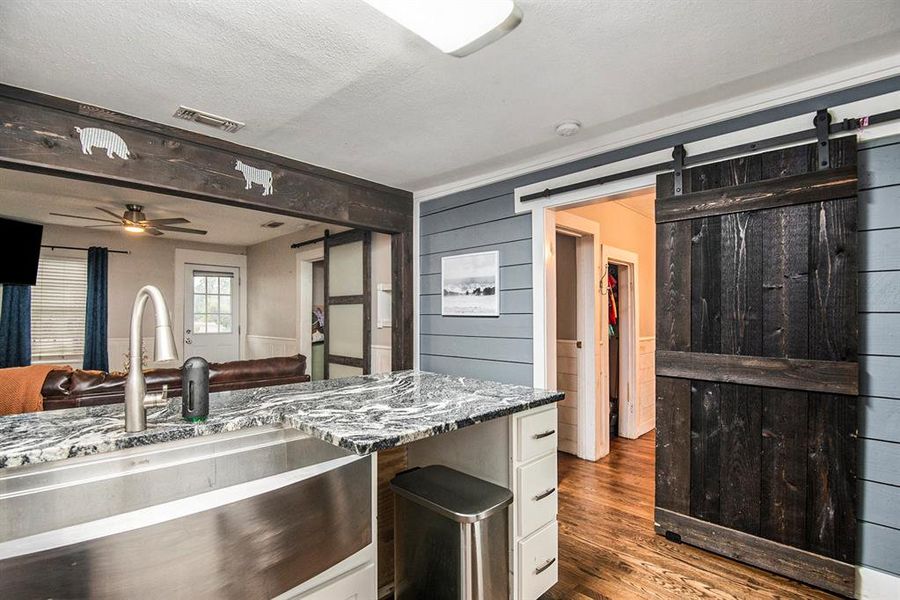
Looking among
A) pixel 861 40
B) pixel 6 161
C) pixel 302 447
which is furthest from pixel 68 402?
pixel 861 40

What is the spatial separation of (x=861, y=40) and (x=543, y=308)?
196cm

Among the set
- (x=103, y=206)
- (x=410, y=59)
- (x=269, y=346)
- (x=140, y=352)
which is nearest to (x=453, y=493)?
(x=140, y=352)

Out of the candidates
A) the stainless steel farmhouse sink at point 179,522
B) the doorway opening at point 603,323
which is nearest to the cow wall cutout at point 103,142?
the stainless steel farmhouse sink at point 179,522

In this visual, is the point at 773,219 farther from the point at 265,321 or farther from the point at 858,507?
the point at 265,321

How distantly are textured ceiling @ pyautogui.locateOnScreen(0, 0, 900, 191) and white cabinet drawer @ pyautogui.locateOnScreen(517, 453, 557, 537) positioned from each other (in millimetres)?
1755

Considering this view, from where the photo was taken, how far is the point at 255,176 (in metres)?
2.86

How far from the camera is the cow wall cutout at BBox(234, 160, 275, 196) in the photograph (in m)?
2.79

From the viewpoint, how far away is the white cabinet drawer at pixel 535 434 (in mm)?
1834

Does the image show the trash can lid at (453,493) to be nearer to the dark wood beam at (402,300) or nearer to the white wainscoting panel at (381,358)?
the dark wood beam at (402,300)

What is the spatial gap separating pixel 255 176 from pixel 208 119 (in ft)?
1.61

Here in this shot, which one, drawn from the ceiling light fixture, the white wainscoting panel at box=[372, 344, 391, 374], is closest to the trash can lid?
the ceiling light fixture

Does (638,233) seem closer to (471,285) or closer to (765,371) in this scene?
(471,285)

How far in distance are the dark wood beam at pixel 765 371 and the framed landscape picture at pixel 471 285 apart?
4.18 ft

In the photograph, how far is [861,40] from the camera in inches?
69.3
